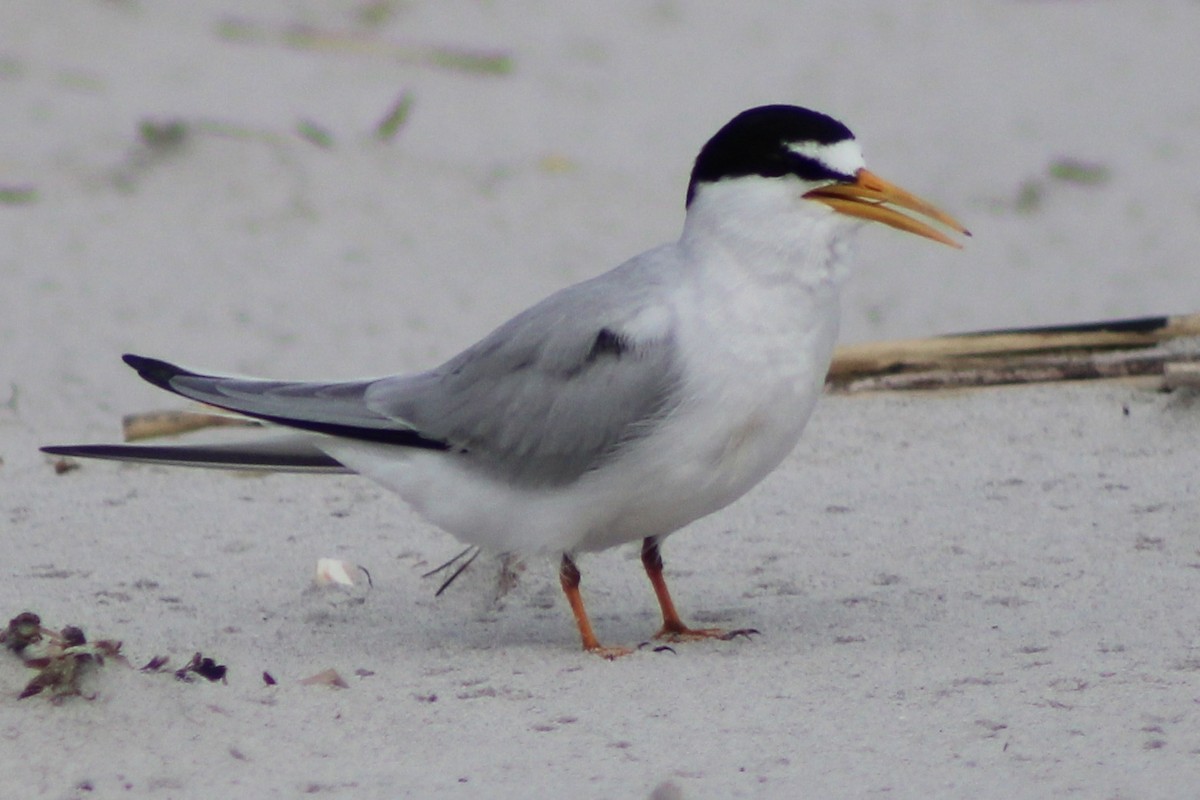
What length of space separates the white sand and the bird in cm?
32

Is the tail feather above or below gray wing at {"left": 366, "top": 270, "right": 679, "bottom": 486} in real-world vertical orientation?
below

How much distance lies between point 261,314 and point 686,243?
3.31m

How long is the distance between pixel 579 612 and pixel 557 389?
0.50 m

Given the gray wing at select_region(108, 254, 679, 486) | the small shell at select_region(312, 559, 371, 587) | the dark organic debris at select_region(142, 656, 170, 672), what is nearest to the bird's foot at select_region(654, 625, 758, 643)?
the gray wing at select_region(108, 254, 679, 486)

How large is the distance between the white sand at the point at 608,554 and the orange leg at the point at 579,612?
0.05m

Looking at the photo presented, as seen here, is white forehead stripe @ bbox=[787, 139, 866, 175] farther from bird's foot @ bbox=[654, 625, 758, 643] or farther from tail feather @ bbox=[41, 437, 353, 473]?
tail feather @ bbox=[41, 437, 353, 473]

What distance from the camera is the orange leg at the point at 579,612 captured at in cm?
422

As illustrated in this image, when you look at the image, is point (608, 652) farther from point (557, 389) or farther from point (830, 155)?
point (830, 155)

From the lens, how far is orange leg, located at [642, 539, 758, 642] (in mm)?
4293

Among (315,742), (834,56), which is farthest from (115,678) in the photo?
(834,56)

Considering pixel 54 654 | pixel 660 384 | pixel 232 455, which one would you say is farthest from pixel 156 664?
pixel 660 384

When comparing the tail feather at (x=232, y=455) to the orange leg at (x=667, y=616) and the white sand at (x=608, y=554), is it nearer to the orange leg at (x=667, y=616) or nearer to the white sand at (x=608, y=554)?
the white sand at (x=608, y=554)

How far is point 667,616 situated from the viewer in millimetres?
4375

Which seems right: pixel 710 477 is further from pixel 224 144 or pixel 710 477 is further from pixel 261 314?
pixel 224 144
